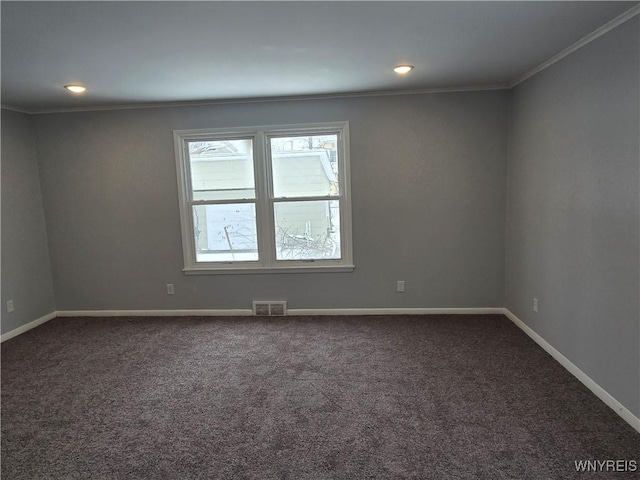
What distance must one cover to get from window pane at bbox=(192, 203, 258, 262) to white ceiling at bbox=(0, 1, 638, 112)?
124cm

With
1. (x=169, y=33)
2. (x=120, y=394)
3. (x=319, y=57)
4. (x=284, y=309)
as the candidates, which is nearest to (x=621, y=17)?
(x=319, y=57)

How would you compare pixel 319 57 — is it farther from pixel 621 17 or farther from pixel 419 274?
pixel 419 274

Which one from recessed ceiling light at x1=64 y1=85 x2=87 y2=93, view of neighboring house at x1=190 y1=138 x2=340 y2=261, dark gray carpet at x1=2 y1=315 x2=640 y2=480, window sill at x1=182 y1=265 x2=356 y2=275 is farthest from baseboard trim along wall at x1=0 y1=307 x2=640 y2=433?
recessed ceiling light at x1=64 y1=85 x2=87 y2=93

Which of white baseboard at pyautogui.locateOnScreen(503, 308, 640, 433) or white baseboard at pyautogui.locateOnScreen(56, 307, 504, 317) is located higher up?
white baseboard at pyautogui.locateOnScreen(56, 307, 504, 317)

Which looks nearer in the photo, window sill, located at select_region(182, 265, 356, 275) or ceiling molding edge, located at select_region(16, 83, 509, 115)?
ceiling molding edge, located at select_region(16, 83, 509, 115)

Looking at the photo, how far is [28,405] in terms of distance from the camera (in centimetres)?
260

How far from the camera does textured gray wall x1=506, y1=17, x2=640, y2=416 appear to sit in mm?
2164

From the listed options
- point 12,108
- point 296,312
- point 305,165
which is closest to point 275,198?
point 305,165

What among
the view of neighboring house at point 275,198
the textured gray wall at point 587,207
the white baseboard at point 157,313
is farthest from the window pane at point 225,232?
the textured gray wall at point 587,207

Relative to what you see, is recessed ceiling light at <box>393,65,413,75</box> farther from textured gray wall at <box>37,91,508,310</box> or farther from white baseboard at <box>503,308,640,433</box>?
white baseboard at <box>503,308,640,433</box>

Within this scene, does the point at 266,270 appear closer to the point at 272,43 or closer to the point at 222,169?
the point at 222,169

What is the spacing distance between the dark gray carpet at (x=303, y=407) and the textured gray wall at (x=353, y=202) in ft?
1.86

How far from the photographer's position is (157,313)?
4371 mm

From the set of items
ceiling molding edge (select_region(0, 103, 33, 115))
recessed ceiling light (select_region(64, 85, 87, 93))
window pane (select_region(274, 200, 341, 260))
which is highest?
ceiling molding edge (select_region(0, 103, 33, 115))
